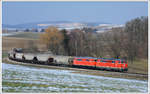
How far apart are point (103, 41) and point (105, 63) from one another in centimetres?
164

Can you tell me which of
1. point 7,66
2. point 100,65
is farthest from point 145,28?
point 7,66

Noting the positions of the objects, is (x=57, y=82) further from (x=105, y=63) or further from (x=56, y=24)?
(x=56, y=24)

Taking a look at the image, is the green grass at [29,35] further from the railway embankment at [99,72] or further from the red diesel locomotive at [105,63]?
the red diesel locomotive at [105,63]

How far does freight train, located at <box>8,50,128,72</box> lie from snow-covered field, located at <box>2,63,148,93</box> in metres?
1.02

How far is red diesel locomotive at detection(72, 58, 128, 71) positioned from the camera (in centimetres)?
1466

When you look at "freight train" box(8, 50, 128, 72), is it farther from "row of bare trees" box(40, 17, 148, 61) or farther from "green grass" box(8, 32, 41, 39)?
"green grass" box(8, 32, 41, 39)

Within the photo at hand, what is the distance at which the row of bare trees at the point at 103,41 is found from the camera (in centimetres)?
1457

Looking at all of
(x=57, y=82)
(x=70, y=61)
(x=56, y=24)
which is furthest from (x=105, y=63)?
(x=56, y=24)

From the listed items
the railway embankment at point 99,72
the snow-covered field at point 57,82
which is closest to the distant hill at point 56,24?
the railway embankment at point 99,72

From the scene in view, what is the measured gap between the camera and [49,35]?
48.4 feet

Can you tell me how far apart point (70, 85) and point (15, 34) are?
5444 mm

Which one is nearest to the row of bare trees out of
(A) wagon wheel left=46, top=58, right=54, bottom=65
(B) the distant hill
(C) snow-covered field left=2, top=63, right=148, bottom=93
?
(B) the distant hill

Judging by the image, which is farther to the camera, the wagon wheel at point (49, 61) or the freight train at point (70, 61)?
the wagon wheel at point (49, 61)

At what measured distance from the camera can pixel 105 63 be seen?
48.8 ft
